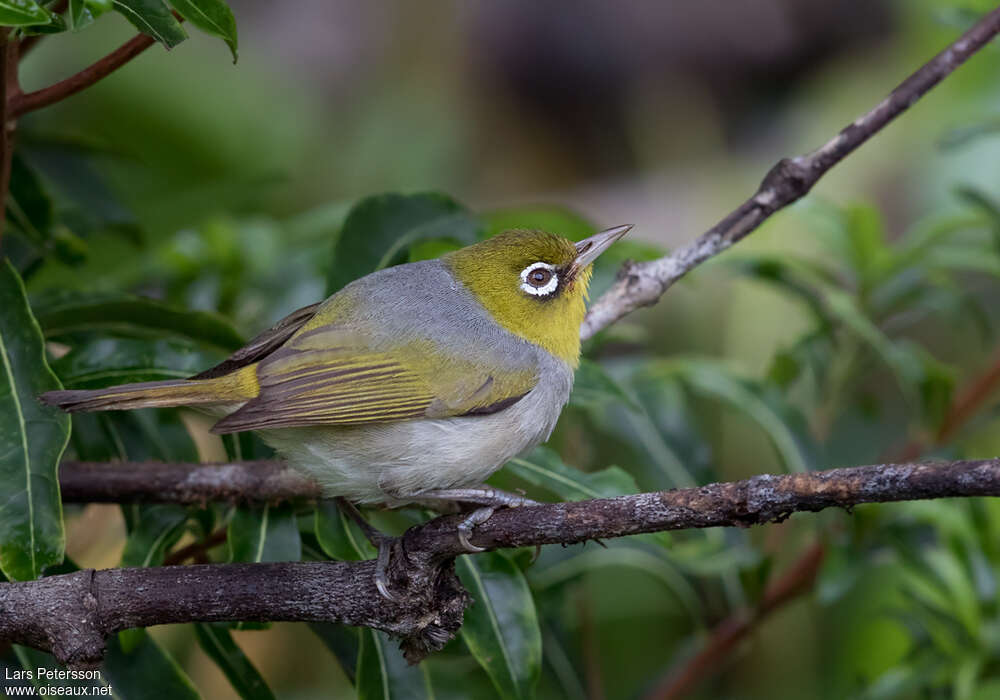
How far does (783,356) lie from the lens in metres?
4.02

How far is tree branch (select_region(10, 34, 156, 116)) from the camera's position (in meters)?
2.37

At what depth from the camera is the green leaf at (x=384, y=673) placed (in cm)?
261

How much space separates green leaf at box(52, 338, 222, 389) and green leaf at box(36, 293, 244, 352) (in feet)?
0.33

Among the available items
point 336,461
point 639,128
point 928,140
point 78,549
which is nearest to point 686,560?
point 336,461

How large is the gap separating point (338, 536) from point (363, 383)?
0.44m

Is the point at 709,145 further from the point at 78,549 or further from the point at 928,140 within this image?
the point at 78,549

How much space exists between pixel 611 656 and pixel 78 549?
2502 mm

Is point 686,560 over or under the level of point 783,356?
under

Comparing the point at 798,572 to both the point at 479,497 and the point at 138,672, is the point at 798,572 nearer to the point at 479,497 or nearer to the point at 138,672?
the point at 479,497

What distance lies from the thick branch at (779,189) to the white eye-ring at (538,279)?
0.18 metres

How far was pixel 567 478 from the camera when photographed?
2830 mm

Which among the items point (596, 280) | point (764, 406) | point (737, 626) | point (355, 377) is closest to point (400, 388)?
point (355, 377)

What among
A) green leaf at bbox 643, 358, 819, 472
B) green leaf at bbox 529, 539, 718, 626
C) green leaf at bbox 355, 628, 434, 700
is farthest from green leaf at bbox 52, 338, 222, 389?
green leaf at bbox 643, 358, 819, 472

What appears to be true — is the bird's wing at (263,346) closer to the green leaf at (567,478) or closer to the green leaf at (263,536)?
the green leaf at (263,536)
